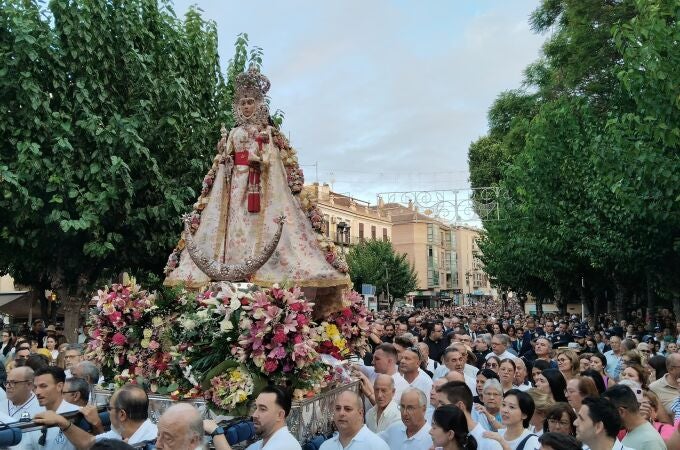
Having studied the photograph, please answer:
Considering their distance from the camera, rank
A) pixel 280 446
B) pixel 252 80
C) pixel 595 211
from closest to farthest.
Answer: pixel 280 446 → pixel 252 80 → pixel 595 211

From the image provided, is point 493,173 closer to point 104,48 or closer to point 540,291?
point 540,291

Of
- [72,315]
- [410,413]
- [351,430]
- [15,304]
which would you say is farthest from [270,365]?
[15,304]

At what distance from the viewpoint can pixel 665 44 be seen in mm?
11125

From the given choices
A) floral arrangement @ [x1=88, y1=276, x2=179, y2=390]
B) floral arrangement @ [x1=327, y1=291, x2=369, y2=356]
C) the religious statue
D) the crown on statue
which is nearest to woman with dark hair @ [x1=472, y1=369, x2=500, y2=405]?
floral arrangement @ [x1=327, y1=291, x2=369, y2=356]

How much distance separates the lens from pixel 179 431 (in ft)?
13.0

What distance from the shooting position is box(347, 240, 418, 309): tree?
5397cm

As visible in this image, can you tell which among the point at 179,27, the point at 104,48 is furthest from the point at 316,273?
the point at 179,27

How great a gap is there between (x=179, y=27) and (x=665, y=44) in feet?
32.6

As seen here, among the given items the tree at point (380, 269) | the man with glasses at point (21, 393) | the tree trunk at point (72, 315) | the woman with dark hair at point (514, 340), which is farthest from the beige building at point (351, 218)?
the man with glasses at point (21, 393)

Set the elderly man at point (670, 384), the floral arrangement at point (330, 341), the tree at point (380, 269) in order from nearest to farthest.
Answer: the floral arrangement at point (330, 341), the elderly man at point (670, 384), the tree at point (380, 269)

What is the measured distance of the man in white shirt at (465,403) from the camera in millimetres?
5312

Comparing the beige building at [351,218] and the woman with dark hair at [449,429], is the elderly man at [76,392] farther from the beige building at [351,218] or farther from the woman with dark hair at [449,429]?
the beige building at [351,218]

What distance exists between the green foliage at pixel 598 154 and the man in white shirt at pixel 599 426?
23.2 ft

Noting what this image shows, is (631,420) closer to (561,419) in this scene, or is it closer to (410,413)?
(561,419)
